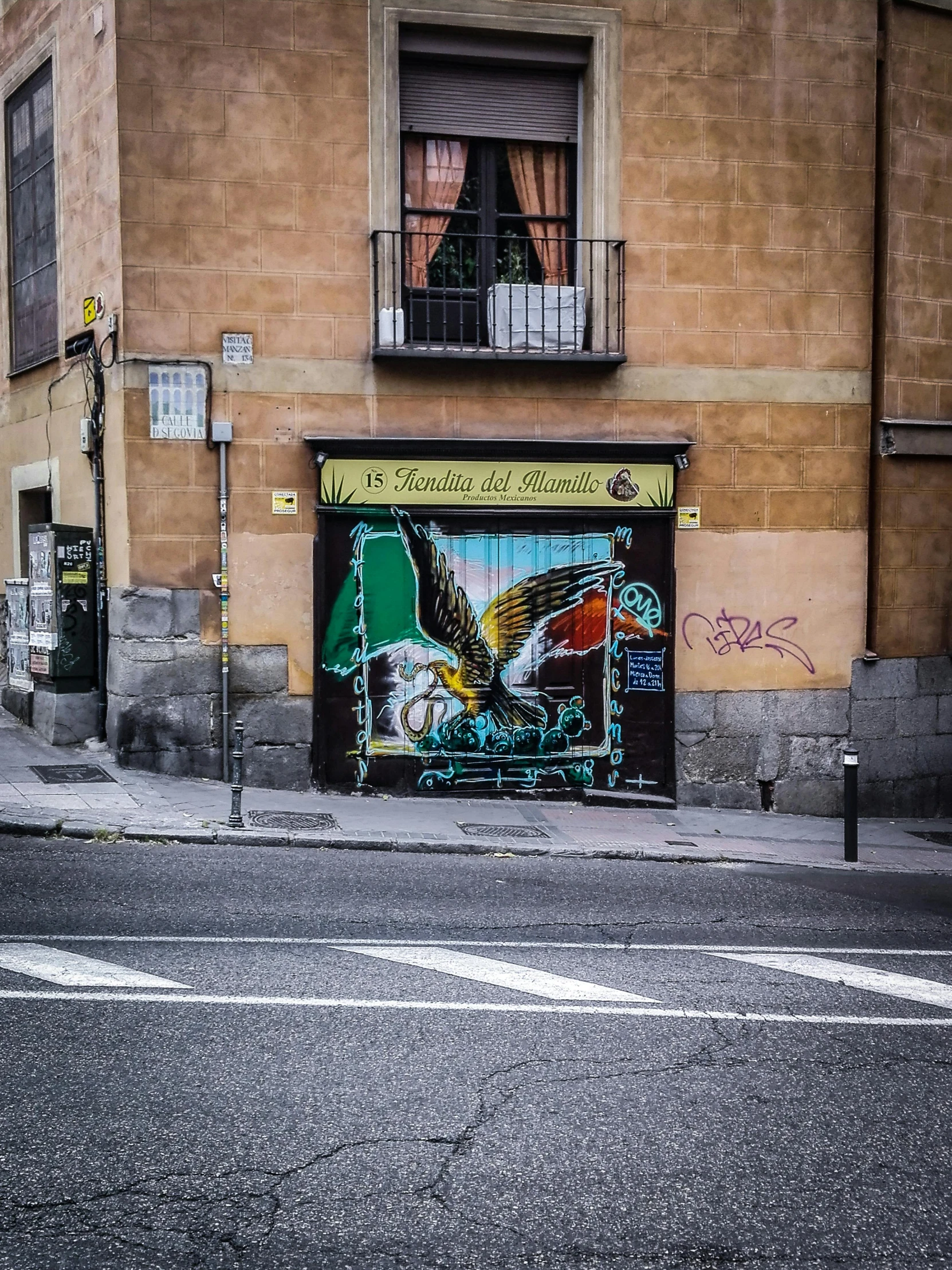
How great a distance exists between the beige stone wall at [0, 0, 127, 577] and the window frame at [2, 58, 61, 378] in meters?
0.04

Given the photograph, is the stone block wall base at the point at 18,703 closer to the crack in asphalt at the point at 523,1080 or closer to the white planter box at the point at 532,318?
the white planter box at the point at 532,318

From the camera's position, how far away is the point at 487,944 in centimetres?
713

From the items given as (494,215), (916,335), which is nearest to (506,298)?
(494,215)

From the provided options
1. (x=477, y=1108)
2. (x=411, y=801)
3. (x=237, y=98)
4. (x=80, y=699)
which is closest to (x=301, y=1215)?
(x=477, y=1108)

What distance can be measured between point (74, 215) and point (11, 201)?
7.51 ft

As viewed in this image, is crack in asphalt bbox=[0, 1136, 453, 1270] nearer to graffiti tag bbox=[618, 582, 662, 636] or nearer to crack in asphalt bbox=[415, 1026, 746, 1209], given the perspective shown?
crack in asphalt bbox=[415, 1026, 746, 1209]

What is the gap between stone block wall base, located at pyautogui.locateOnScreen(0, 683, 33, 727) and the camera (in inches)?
527

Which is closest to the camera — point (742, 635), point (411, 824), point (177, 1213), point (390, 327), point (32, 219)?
point (177, 1213)

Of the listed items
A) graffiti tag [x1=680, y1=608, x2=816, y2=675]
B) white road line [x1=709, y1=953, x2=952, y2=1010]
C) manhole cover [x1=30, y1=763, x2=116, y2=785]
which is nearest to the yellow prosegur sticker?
manhole cover [x1=30, y1=763, x2=116, y2=785]

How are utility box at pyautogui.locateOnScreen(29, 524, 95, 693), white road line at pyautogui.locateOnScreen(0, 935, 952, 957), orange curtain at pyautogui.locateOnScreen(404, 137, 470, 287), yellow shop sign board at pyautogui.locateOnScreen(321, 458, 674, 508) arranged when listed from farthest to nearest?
orange curtain at pyautogui.locateOnScreen(404, 137, 470, 287) < utility box at pyautogui.locateOnScreen(29, 524, 95, 693) < yellow shop sign board at pyautogui.locateOnScreen(321, 458, 674, 508) < white road line at pyautogui.locateOnScreen(0, 935, 952, 957)

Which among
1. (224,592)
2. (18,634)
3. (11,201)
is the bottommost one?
(18,634)

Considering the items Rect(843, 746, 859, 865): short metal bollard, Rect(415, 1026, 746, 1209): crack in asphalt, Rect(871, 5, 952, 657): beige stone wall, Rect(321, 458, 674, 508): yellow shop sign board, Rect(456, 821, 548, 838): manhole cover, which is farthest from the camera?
Rect(871, 5, 952, 657): beige stone wall

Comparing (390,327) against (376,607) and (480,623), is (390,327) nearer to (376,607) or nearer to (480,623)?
(376,607)

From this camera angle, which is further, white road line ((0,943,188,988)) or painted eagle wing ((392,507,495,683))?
painted eagle wing ((392,507,495,683))
